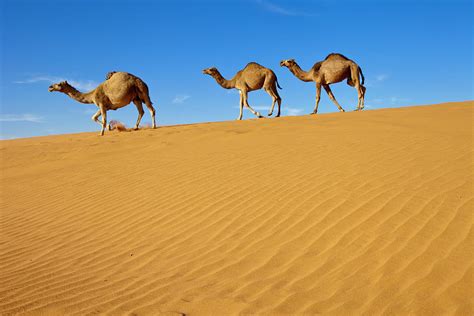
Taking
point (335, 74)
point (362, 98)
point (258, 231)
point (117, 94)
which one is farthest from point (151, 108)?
point (258, 231)

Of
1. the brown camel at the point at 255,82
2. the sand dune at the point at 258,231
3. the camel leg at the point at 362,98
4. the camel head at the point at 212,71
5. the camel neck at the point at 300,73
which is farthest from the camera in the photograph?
the camel head at the point at 212,71

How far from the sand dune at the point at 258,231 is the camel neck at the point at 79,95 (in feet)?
26.0

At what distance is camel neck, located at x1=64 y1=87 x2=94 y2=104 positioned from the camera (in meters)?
16.9

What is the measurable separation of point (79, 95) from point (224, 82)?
20.5ft

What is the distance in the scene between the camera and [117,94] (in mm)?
16109

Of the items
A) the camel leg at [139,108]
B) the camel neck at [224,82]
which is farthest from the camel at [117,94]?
the camel neck at [224,82]

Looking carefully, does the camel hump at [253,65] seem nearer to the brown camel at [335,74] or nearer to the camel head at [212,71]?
the camel head at [212,71]

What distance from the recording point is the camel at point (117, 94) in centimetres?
1614

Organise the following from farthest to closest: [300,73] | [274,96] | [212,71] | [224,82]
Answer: [212,71], [224,82], [274,96], [300,73]

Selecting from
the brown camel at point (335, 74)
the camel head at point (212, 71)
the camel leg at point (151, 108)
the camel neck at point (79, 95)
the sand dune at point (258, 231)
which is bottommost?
the sand dune at point (258, 231)

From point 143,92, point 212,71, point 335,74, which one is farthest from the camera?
point 212,71

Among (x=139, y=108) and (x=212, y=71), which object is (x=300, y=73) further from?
(x=139, y=108)

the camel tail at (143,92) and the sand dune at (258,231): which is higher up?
the camel tail at (143,92)

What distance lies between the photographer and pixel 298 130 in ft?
35.8
